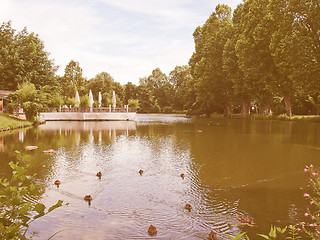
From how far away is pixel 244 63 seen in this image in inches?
2063

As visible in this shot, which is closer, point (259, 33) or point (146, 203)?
point (146, 203)

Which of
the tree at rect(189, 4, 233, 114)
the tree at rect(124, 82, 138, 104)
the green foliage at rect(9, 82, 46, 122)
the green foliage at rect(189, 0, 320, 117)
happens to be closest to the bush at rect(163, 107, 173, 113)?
the tree at rect(124, 82, 138, 104)

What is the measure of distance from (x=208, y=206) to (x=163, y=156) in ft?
28.1

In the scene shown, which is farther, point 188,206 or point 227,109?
point 227,109

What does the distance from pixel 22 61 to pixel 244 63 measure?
44436mm

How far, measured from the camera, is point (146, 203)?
28.7 ft

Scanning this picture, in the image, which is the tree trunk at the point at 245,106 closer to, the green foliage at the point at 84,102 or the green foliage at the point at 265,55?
the green foliage at the point at 265,55

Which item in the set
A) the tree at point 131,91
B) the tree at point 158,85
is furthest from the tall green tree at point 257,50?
the tree at point 131,91

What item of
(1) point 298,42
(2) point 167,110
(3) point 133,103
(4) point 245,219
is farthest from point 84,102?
(2) point 167,110

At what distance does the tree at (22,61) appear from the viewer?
59594 millimetres

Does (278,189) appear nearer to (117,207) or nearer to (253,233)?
(253,233)

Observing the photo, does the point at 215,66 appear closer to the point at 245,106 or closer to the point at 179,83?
the point at 245,106

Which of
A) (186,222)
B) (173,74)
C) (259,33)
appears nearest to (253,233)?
(186,222)

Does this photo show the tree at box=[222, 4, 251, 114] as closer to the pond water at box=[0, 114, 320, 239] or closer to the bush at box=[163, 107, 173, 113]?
the pond water at box=[0, 114, 320, 239]
